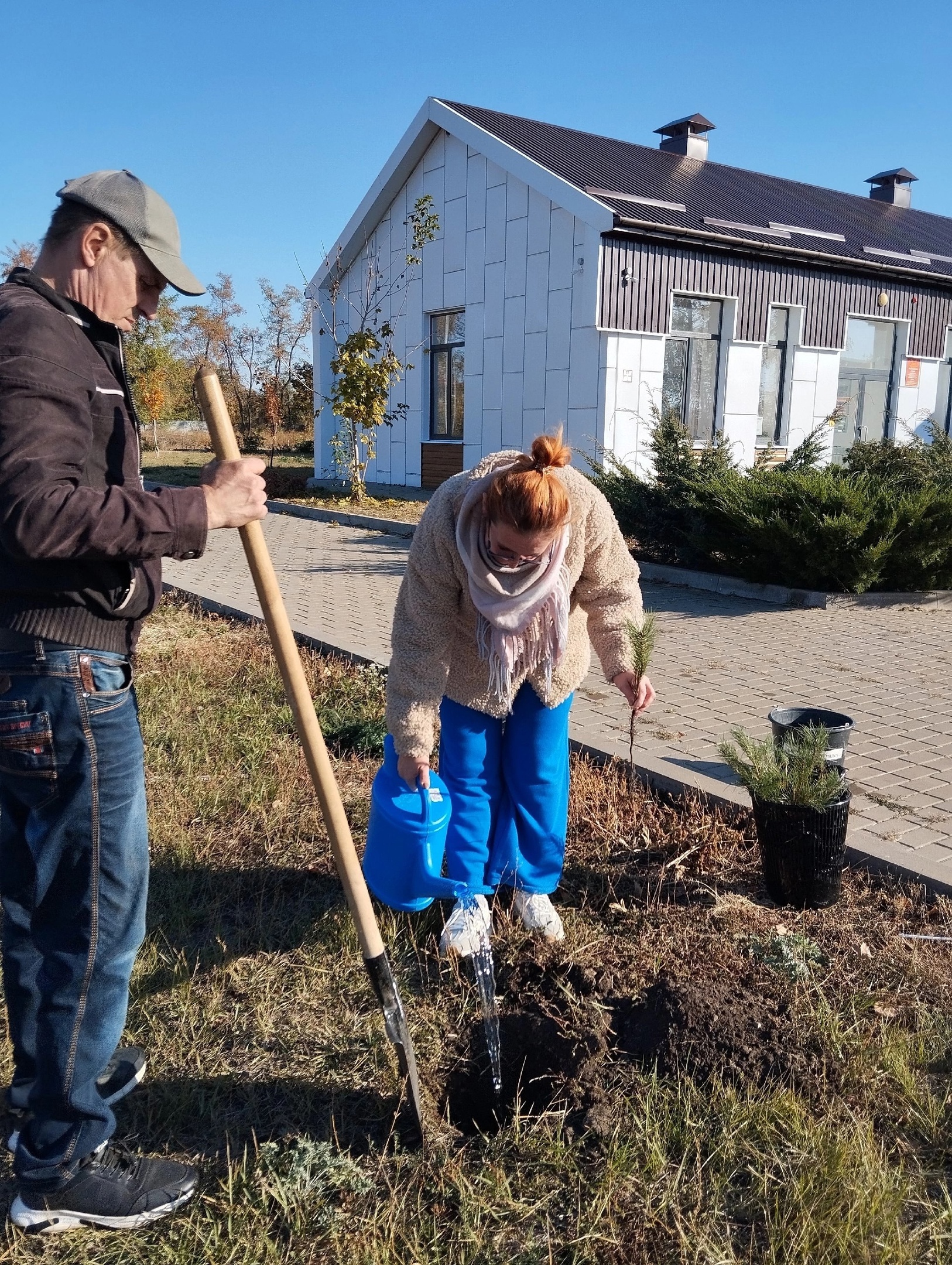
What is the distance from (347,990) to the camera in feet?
9.64

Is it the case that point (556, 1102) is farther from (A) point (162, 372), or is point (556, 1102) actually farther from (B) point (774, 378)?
(A) point (162, 372)

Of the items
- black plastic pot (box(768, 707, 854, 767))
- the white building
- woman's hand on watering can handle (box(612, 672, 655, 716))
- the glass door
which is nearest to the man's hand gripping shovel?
woman's hand on watering can handle (box(612, 672, 655, 716))

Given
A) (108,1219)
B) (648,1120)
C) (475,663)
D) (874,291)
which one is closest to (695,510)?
(475,663)

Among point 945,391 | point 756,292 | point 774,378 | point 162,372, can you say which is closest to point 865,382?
point 945,391

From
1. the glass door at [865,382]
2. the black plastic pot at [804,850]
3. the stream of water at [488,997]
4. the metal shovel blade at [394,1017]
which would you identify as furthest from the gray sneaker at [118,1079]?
the glass door at [865,382]

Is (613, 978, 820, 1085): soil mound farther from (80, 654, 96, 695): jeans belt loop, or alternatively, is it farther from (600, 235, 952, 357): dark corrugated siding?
(600, 235, 952, 357): dark corrugated siding

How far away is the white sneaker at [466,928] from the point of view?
10.0ft

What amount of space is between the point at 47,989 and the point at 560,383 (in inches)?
547

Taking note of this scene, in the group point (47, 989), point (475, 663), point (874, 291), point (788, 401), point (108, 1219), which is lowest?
point (108, 1219)

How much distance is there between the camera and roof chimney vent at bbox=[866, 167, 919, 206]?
24.4m

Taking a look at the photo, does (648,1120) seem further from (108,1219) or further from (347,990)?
(108,1219)

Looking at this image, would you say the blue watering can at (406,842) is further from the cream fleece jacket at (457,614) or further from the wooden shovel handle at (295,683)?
the wooden shovel handle at (295,683)

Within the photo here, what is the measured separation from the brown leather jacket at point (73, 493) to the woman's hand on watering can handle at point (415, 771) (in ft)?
3.41

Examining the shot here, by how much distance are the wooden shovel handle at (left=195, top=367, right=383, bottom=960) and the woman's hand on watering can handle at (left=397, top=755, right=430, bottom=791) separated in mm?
592
